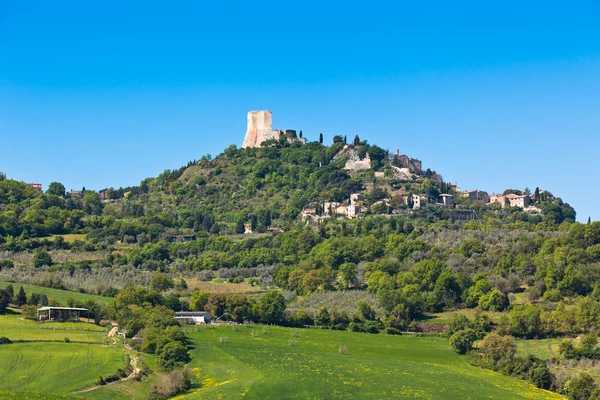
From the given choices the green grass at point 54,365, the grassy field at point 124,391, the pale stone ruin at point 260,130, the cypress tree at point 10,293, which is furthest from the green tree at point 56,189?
the grassy field at point 124,391

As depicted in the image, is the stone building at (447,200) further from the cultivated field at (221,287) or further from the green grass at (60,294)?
the green grass at (60,294)

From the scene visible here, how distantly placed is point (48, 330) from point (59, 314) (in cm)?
606

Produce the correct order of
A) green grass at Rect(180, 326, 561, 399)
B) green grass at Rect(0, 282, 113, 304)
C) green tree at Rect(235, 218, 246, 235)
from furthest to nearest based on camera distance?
green tree at Rect(235, 218, 246, 235), green grass at Rect(0, 282, 113, 304), green grass at Rect(180, 326, 561, 399)

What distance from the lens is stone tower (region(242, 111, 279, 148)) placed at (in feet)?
592

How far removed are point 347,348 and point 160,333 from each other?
13.8 meters

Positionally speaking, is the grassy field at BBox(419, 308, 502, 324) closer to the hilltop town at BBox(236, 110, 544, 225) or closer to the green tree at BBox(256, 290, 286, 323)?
the green tree at BBox(256, 290, 286, 323)

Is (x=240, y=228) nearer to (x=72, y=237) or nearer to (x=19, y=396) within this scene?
(x=72, y=237)

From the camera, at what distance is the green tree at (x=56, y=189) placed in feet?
540

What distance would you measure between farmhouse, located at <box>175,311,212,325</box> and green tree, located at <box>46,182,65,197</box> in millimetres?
90359

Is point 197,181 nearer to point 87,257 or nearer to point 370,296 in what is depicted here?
point 87,257

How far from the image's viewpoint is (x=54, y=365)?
56844 mm

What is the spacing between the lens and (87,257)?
11312 cm

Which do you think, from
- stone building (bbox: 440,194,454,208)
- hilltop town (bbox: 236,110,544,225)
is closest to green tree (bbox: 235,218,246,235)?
hilltop town (bbox: 236,110,544,225)

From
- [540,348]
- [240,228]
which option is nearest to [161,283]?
[540,348]
